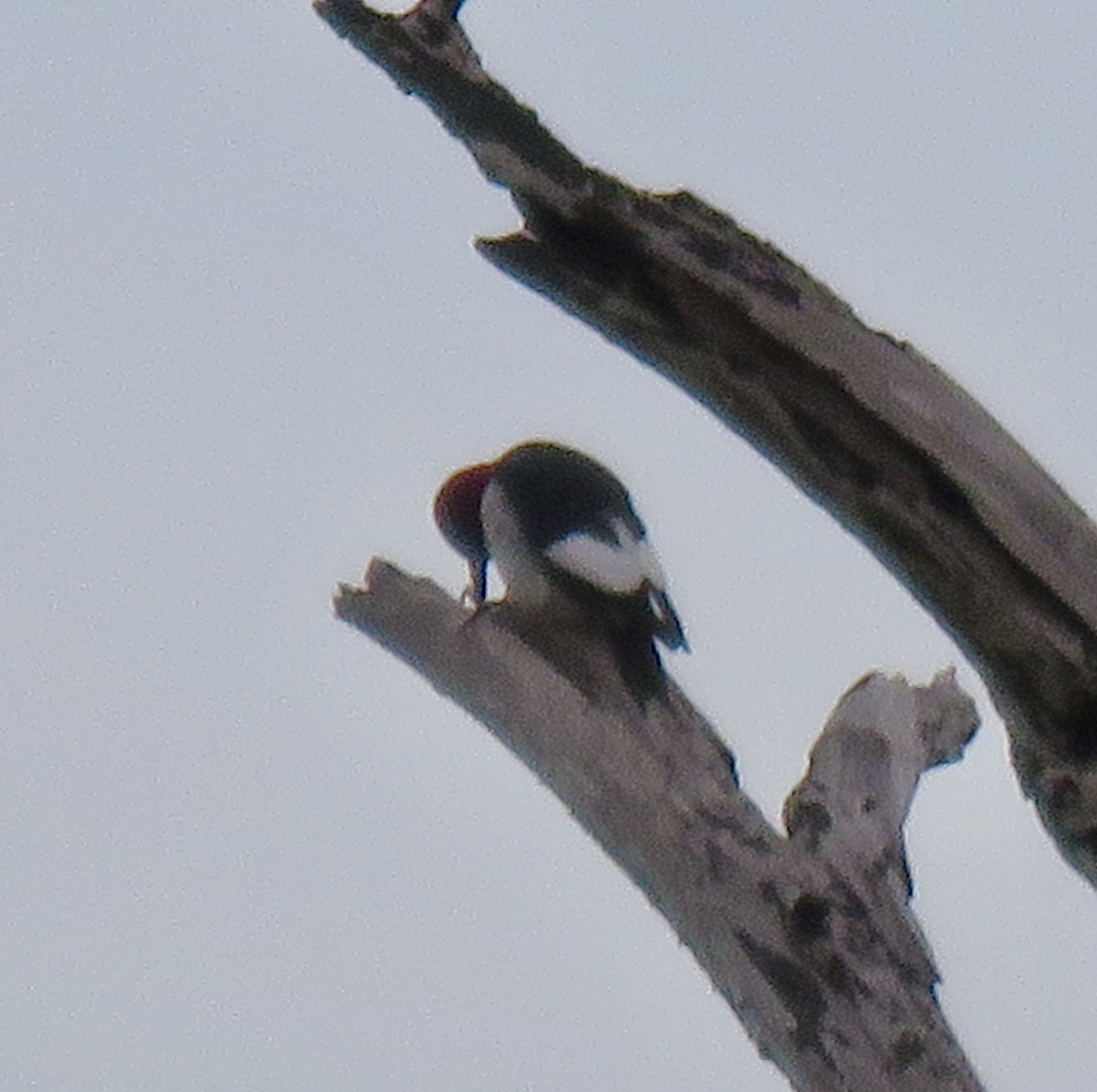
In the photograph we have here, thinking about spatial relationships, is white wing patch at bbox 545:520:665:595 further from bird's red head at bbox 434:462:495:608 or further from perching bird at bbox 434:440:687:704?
bird's red head at bbox 434:462:495:608

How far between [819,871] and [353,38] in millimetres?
1567

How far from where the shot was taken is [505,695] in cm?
410

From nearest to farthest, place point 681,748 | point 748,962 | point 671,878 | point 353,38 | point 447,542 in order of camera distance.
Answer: point 353,38 → point 748,962 → point 671,878 → point 681,748 → point 447,542

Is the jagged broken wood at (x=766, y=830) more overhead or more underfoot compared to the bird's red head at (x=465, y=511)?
more underfoot

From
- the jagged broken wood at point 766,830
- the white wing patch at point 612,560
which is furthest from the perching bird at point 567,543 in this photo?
the jagged broken wood at point 766,830

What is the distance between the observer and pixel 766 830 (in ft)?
11.1

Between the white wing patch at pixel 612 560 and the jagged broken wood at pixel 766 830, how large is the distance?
0.63m

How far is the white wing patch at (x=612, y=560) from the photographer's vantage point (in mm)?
5113

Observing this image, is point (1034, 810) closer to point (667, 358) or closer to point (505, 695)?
point (667, 358)

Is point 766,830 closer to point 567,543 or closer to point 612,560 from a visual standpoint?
point 612,560

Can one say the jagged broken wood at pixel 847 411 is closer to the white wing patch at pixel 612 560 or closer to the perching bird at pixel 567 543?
the perching bird at pixel 567 543

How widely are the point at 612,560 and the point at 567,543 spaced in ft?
0.60

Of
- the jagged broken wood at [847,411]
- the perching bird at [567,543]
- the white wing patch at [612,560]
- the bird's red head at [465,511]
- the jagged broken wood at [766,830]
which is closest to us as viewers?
the jagged broken wood at [847,411]

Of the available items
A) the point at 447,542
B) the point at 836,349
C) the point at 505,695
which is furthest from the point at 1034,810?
the point at 447,542
